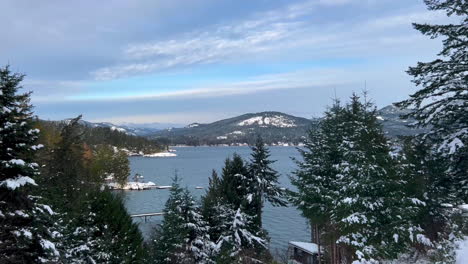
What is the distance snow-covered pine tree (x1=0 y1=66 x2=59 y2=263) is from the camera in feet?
35.5

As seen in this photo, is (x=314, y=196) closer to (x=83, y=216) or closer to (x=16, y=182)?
(x=83, y=216)

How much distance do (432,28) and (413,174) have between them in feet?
29.3

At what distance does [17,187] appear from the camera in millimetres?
10477

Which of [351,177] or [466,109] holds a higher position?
[466,109]

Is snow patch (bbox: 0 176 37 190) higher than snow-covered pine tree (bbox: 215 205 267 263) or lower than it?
higher

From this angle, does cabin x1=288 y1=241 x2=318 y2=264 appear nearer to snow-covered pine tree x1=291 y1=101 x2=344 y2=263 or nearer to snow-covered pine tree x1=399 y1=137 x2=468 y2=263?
snow-covered pine tree x1=291 y1=101 x2=344 y2=263

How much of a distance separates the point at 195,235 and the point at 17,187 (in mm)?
16588

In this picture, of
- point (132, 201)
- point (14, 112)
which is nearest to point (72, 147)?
point (14, 112)

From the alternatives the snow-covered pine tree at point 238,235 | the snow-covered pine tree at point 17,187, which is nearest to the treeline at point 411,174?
the snow-covered pine tree at point 238,235

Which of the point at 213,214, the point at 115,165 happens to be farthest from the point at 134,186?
the point at 213,214

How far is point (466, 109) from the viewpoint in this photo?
1232 cm

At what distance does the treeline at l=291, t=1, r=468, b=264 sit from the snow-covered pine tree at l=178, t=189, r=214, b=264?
8.38 m

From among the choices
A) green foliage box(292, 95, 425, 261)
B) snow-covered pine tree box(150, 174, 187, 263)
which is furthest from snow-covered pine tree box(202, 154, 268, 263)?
green foliage box(292, 95, 425, 261)

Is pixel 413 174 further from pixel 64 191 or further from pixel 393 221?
pixel 64 191
